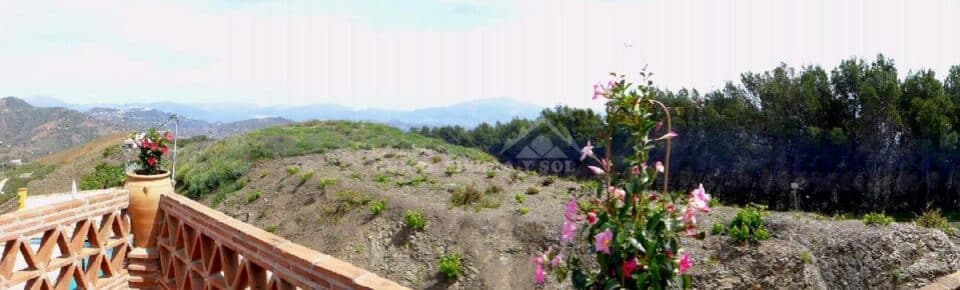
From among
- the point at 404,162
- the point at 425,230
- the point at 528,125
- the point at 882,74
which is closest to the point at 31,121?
the point at 528,125

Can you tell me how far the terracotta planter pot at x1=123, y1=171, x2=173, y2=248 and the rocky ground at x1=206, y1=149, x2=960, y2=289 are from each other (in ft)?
19.4

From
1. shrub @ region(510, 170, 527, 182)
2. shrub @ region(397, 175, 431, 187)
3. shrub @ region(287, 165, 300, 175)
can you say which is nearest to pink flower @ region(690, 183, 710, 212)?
shrub @ region(397, 175, 431, 187)

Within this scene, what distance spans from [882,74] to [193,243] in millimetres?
21400

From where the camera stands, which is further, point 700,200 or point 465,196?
point 465,196

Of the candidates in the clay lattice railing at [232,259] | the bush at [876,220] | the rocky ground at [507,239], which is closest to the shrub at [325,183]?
the rocky ground at [507,239]

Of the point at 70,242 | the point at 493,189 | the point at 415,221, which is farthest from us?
the point at 493,189

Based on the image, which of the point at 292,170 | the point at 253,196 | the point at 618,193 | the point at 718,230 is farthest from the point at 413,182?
the point at 618,193

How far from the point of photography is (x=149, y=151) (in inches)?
176

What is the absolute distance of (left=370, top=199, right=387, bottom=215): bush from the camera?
1177 centimetres

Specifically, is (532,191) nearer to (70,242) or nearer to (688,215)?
(70,242)

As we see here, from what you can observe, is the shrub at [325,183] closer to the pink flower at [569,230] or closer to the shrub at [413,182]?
the shrub at [413,182]

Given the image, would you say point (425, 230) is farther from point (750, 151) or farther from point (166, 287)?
point (750, 151)

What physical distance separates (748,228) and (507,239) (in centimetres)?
400

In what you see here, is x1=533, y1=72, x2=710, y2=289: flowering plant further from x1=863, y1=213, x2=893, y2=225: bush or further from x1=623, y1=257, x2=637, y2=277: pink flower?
x1=863, y1=213, x2=893, y2=225: bush
